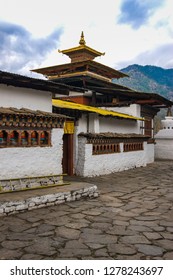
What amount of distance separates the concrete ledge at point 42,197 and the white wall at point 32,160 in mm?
807

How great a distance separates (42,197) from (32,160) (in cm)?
172

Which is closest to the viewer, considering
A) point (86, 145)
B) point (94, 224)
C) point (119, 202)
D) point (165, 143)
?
point (94, 224)

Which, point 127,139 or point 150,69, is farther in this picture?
point 150,69

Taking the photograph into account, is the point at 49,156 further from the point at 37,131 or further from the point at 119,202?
the point at 119,202

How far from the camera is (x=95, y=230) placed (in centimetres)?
525

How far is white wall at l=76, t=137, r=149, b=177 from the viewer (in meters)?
11.5

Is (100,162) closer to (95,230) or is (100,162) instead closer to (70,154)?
(70,154)

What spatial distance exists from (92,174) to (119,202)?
14.4 ft

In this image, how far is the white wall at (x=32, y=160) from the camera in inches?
296

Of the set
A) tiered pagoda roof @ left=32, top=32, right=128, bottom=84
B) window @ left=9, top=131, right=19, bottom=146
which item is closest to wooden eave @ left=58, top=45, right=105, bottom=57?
tiered pagoda roof @ left=32, top=32, right=128, bottom=84

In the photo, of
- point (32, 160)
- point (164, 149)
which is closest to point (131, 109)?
point (164, 149)

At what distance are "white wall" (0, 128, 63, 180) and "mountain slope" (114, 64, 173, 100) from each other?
140305 millimetres
